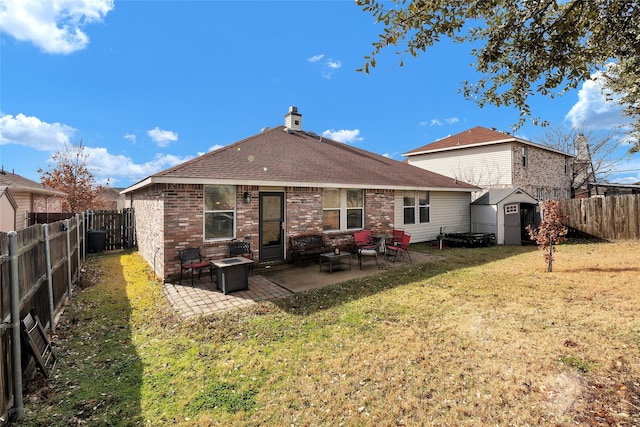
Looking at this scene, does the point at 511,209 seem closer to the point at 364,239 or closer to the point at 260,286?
the point at 364,239

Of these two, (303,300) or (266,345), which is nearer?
(266,345)

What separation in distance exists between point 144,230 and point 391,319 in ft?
32.2

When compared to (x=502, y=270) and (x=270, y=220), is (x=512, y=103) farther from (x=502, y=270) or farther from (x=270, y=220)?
(x=270, y=220)

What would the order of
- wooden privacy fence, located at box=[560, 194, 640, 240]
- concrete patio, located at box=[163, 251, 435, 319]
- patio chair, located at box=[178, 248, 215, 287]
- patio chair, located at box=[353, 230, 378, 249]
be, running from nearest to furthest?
concrete patio, located at box=[163, 251, 435, 319] → patio chair, located at box=[178, 248, 215, 287] → patio chair, located at box=[353, 230, 378, 249] → wooden privacy fence, located at box=[560, 194, 640, 240]

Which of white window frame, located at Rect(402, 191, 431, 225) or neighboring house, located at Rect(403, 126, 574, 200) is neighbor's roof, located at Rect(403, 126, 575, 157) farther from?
white window frame, located at Rect(402, 191, 431, 225)

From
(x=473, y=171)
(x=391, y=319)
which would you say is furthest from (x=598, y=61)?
(x=473, y=171)

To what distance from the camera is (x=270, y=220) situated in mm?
9555

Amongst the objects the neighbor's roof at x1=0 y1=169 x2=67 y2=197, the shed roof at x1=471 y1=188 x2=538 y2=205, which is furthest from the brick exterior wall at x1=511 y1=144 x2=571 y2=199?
the neighbor's roof at x1=0 y1=169 x2=67 y2=197

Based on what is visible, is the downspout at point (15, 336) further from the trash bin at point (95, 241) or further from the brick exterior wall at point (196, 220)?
the trash bin at point (95, 241)

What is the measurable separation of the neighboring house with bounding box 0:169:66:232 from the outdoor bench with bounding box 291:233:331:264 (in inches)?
356

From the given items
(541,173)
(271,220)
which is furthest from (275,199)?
(541,173)

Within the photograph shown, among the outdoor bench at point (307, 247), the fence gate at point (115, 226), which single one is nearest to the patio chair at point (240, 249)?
the outdoor bench at point (307, 247)

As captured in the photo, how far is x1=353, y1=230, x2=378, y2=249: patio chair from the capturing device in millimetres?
10406

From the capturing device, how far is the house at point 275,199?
8.02 m
